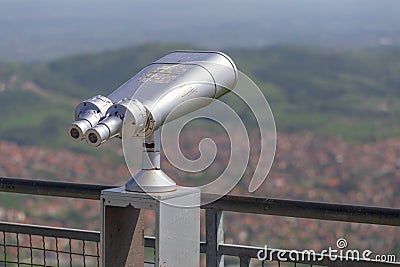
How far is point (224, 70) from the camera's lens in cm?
316

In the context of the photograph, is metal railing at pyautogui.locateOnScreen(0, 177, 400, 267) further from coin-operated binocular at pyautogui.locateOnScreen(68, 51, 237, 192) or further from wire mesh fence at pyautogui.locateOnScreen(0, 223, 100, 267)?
coin-operated binocular at pyautogui.locateOnScreen(68, 51, 237, 192)

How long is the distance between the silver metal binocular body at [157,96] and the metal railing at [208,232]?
47 cm

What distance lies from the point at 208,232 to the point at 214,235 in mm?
29

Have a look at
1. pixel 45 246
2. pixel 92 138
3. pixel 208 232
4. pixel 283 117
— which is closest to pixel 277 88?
pixel 283 117

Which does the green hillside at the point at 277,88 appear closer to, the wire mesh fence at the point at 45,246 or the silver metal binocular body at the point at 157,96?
the wire mesh fence at the point at 45,246

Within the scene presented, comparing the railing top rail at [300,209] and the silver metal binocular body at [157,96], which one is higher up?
the silver metal binocular body at [157,96]

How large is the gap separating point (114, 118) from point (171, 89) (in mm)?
260

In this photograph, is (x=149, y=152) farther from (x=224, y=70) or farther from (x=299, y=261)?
(x=299, y=261)

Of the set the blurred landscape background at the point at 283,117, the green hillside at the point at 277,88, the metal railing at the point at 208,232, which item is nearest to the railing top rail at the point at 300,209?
the metal railing at the point at 208,232


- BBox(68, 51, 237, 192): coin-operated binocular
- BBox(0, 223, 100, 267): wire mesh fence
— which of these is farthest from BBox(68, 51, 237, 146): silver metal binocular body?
BBox(0, 223, 100, 267): wire mesh fence

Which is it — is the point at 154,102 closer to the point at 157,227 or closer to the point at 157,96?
the point at 157,96

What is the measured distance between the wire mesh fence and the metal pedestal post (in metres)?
0.48

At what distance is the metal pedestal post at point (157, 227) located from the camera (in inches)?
116

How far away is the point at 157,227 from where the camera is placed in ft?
9.60
